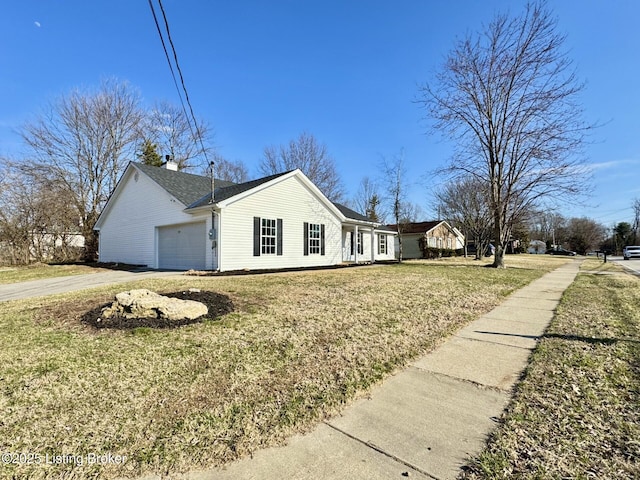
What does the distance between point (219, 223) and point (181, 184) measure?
5.24 metres

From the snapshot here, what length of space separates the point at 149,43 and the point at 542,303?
10160mm

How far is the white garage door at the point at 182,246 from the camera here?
13281 mm

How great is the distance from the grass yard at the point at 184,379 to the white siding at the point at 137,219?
8840 mm

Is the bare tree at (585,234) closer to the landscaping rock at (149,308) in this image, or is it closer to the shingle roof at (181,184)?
the shingle roof at (181,184)

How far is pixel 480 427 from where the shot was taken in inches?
85.2

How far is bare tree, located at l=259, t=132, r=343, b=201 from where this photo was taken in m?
31.4

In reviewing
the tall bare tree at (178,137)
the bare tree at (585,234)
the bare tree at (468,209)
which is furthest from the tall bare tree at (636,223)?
the tall bare tree at (178,137)

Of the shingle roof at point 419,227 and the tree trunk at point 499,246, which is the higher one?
the shingle roof at point 419,227

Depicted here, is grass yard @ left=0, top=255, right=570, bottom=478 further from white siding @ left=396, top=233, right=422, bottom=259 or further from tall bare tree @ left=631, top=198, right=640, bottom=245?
tall bare tree @ left=631, top=198, right=640, bottom=245

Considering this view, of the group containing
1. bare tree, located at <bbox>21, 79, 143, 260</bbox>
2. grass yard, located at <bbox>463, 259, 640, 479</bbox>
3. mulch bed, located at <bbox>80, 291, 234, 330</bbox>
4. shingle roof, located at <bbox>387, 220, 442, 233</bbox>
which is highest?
bare tree, located at <bbox>21, 79, 143, 260</bbox>

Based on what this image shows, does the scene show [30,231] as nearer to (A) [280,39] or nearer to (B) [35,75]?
(B) [35,75]

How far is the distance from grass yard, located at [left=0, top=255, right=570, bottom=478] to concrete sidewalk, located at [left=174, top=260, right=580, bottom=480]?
6.1 inches

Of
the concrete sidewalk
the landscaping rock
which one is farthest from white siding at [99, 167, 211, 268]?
the concrete sidewalk

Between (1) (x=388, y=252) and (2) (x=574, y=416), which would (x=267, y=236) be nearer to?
(2) (x=574, y=416)
